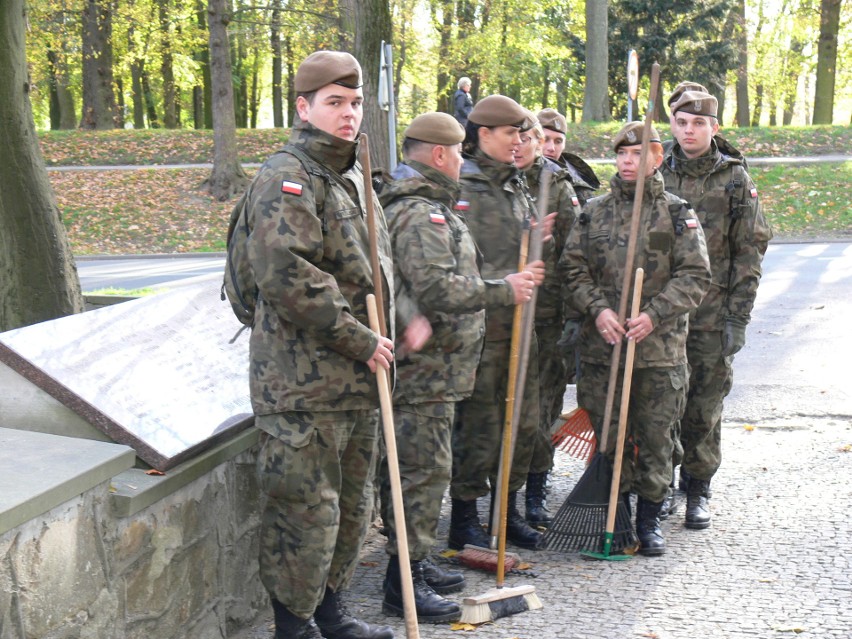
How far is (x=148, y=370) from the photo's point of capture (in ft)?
12.6

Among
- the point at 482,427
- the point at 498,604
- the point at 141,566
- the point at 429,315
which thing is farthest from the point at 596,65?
the point at 141,566

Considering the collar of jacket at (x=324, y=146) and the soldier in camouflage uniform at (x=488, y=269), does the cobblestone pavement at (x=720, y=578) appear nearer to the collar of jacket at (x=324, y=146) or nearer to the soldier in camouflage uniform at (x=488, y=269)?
the soldier in camouflage uniform at (x=488, y=269)

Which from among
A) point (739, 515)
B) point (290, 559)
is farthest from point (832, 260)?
point (290, 559)

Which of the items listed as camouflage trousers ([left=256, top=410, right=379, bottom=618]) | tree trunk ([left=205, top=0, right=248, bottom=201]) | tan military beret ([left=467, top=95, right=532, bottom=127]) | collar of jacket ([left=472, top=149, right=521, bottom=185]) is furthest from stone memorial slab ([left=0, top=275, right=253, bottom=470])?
tree trunk ([left=205, top=0, right=248, bottom=201])

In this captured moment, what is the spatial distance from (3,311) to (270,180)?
3.59m

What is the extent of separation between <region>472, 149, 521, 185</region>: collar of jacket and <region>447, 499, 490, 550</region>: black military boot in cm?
154

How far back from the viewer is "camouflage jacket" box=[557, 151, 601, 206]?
6.28 metres

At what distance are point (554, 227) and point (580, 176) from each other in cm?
102

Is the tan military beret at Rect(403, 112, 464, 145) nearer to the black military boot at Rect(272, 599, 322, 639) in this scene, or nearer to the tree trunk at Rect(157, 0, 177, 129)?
the black military boot at Rect(272, 599, 322, 639)

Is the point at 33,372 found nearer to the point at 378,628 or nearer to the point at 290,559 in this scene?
the point at 290,559

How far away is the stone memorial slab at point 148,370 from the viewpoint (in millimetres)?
3393

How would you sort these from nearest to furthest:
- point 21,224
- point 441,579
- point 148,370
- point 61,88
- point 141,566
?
point 141,566 → point 148,370 → point 441,579 → point 21,224 → point 61,88

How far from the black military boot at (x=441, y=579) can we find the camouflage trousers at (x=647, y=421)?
3.52ft

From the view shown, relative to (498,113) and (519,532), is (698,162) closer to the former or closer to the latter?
(498,113)
